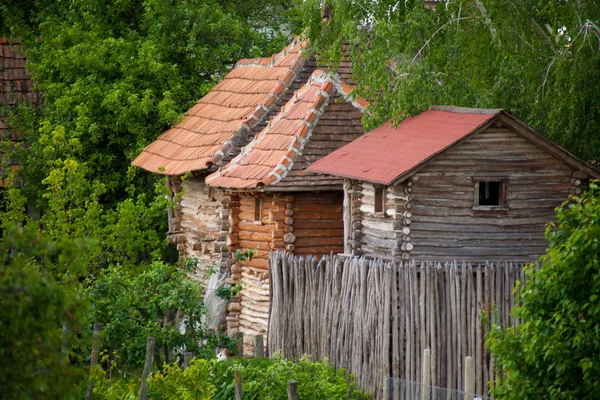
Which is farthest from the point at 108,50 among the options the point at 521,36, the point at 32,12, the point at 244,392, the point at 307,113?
the point at 244,392

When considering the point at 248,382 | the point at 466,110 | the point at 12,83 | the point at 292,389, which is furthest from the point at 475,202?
the point at 12,83

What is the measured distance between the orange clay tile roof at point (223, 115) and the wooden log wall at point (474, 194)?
579 cm

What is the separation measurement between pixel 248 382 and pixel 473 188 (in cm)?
441

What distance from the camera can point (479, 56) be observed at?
18.8 metres

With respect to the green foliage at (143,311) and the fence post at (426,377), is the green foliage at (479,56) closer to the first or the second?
the green foliage at (143,311)

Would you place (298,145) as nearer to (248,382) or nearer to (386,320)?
(386,320)

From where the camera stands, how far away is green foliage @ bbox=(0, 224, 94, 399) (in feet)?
18.9

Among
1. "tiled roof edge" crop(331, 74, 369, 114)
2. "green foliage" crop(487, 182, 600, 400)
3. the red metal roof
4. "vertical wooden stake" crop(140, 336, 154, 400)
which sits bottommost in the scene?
"vertical wooden stake" crop(140, 336, 154, 400)

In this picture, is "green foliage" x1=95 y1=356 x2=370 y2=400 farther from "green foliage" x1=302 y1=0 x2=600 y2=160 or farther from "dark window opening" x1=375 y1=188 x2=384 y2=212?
"green foliage" x1=302 y1=0 x2=600 y2=160

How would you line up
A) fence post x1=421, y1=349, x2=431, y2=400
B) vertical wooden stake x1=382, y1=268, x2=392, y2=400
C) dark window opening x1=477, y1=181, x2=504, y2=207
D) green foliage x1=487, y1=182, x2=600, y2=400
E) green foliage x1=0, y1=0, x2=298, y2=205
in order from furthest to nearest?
A: green foliage x1=0, y1=0, x2=298, y2=205, dark window opening x1=477, y1=181, x2=504, y2=207, vertical wooden stake x1=382, y1=268, x2=392, y2=400, fence post x1=421, y1=349, x2=431, y2=400, green foliage x1=487, y1=182, x2=600, y2=400

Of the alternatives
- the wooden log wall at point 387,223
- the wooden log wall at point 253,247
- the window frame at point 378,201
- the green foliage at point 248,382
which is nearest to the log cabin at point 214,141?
the wooden log wall at point 253,247

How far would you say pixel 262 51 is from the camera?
25609 mm

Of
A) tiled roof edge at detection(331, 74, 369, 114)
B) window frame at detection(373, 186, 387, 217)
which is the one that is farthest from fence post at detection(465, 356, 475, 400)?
tiled roof edge at detection(331, 74, 369, 114)

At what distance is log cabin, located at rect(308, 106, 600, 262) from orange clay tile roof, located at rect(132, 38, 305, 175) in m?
5.18
